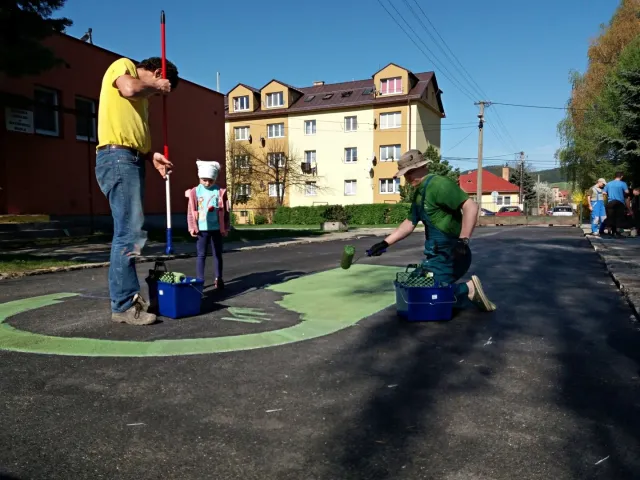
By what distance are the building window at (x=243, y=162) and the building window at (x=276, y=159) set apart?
6.60ft

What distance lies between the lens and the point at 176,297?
4211mm

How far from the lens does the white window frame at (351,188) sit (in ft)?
149

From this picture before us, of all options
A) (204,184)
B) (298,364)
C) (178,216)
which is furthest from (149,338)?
(178,216)

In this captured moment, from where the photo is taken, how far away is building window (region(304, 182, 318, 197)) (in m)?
47.2

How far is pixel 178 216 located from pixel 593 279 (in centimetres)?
1745

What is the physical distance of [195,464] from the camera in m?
1.88

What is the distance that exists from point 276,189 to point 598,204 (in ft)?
116

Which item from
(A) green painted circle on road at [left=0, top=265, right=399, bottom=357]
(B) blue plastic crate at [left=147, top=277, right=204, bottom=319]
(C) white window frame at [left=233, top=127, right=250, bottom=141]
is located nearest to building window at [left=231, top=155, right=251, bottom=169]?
(C) white window frame at [left=233, top=127, right=250, bottom=141]

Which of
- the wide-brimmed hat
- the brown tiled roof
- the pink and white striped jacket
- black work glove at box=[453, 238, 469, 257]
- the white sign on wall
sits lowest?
black work glove at box=[453, 238, 469, 257]

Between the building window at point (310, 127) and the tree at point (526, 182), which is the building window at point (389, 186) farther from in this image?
the tree at point (526, 182)

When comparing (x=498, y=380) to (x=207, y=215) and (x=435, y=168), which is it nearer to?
(x=207, y=215)

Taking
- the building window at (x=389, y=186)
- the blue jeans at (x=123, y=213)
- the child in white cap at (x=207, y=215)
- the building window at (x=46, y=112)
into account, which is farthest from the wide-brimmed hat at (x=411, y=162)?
the building window at (x=389, y=186)

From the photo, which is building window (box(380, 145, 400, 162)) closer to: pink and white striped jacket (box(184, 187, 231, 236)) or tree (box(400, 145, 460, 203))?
tree (box(400, 145, 460, 203))

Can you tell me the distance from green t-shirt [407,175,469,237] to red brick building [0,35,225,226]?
542 inches
